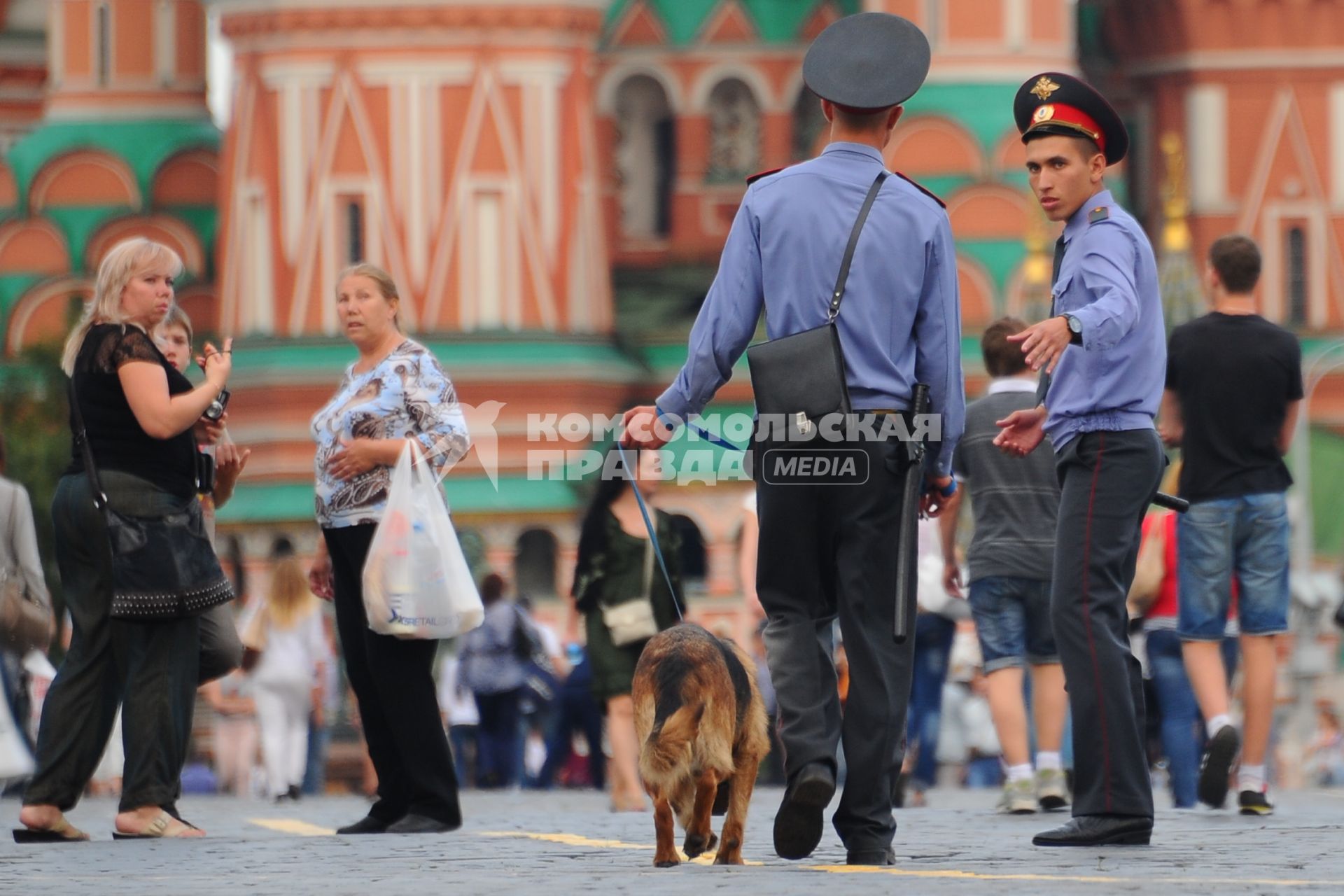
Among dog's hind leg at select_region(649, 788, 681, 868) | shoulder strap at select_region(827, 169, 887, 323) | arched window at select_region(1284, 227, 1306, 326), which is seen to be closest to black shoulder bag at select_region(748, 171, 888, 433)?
shoulder strap at select_region(827, 169, 887, 323)

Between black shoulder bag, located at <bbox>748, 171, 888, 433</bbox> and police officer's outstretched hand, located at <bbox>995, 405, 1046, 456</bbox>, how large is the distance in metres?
0.96

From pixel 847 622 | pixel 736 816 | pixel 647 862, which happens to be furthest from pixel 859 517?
pixel 647 862

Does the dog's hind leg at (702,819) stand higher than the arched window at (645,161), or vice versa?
the arched window at (645,161)

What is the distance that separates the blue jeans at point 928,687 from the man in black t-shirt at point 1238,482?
2.99 metres

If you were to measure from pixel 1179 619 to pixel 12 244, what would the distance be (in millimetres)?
38458

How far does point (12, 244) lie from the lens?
48.3 meters

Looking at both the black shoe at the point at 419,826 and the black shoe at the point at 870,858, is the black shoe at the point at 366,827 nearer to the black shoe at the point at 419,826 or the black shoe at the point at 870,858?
the black shoe at the point at 419,826

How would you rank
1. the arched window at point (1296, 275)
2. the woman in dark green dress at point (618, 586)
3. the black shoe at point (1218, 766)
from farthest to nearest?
1. the arched window at point (1296, 275)
2. the woman in dark green dress at point (618, 586)
3. the black shoe at point (1218, 766)

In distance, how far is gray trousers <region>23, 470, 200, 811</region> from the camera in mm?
10414

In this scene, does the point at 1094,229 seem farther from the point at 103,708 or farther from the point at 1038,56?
the point at 1038,56

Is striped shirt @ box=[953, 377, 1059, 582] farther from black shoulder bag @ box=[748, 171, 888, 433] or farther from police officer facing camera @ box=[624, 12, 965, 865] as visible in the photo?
black shoulder bag @ box=[748, 171, 888, 433]

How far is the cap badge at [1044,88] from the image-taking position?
372 inches

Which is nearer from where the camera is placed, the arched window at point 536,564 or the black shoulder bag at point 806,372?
the black shoulder bag at point 806,372

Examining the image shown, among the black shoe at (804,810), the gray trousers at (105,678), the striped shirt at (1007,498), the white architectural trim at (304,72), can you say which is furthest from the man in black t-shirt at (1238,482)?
the white architectural trim at (304,72)
